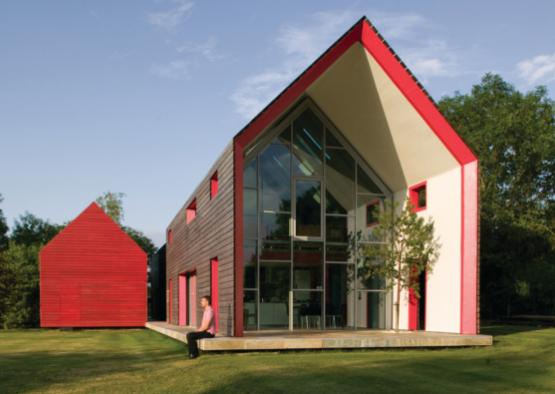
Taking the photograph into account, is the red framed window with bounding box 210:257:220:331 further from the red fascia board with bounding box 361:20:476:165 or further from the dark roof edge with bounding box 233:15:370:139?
the red fascia board with bounding box 361:20:476:165

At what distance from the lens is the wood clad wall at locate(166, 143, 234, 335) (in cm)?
1358

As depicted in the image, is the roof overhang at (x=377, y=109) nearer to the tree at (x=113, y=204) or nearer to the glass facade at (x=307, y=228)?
the glass facade at (x=307, y=228)

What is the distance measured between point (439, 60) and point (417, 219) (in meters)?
3.84

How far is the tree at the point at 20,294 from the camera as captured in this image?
88.9 feet

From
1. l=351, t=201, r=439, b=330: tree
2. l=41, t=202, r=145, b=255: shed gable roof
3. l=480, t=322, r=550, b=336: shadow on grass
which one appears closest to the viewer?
l=351, t=201, r=439, b=330: tree

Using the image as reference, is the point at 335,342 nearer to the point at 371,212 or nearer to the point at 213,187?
the point at 371,212

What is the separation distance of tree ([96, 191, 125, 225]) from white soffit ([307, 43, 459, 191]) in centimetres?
4364

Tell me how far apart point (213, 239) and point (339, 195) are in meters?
3.55

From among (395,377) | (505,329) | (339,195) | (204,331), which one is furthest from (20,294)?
(395,377)

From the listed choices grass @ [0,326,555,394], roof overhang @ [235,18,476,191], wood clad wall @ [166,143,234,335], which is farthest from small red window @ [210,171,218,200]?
grass @ [0,326,555,394]

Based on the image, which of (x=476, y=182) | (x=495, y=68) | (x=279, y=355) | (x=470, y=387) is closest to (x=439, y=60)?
(x=476, y=182)

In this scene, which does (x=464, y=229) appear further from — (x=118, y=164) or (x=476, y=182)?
(x=118, y=164)

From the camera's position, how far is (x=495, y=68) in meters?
33.5

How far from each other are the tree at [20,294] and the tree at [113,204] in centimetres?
2931
